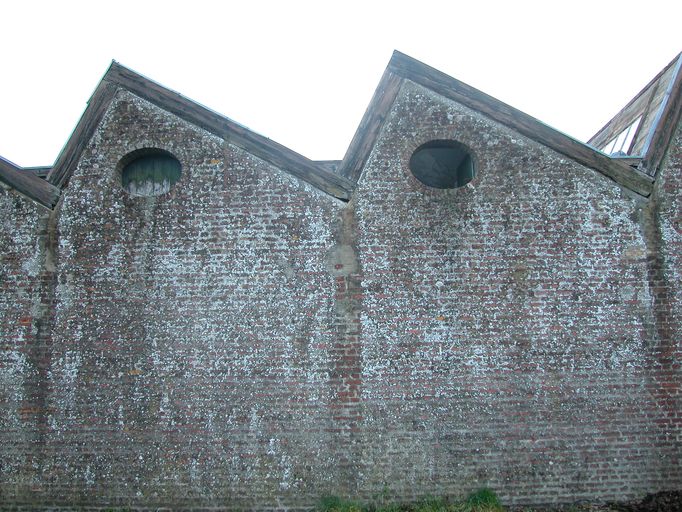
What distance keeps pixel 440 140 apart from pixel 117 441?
576 centimetres

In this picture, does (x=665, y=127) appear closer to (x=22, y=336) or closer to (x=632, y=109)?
(x=632, y=109)

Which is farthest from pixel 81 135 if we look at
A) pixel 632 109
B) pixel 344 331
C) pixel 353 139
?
pixel 632 109

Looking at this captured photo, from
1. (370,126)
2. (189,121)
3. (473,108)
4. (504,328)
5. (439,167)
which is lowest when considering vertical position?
(504,328)

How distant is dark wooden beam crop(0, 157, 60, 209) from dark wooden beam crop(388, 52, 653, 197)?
16.4 ft

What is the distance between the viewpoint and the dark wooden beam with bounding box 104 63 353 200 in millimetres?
7418

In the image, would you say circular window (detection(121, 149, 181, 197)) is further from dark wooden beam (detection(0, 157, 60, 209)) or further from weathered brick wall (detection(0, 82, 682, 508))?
dark wooden beam (detection(0, 157, 60, 209))

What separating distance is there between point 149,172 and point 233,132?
52.8 inches

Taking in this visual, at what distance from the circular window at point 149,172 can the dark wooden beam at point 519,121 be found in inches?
134

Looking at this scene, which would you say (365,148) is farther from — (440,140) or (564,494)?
(564,494)

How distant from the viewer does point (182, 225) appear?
24.3 feet

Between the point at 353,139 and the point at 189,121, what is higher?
the point at 353,139

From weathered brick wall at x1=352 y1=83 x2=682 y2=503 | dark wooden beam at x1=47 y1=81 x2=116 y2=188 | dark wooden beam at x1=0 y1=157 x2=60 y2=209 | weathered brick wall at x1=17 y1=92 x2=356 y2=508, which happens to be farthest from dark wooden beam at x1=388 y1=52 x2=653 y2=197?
dark wooden beam at x1=0 y1=157 x2=60 y2=209

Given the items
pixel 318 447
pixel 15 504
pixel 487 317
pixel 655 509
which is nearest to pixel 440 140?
pixel 487 317

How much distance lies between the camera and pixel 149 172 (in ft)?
25.5
